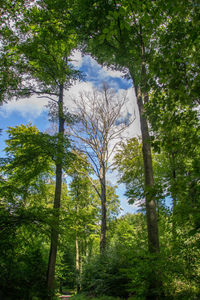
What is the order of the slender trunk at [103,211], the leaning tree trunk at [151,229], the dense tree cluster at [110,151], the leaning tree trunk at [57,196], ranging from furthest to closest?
the slender trunk at [103,211] → the leaning tree trunk at [57,196] → the leaning tree trunk at [151,229] → the dense tree cluster at [110,151]

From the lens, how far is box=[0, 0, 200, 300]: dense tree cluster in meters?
1.96

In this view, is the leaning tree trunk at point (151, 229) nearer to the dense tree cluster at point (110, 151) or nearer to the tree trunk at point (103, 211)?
the dense tree cluster at point (110, 151)

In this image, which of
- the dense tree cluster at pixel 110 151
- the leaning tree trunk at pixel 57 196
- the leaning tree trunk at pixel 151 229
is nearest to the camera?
the dense tree cluster at pixel 110 151

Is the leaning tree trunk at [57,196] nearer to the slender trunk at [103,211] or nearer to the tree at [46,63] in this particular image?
the tree at [46,63]

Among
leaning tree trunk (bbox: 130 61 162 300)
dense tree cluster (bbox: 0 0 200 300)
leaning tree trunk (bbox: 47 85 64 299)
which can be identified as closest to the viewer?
dense tree cluster (bbox: 0 0 200 300)

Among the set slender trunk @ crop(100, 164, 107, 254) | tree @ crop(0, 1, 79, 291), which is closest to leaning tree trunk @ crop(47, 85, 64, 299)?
tree @ crop(0, 1, 79, 291)

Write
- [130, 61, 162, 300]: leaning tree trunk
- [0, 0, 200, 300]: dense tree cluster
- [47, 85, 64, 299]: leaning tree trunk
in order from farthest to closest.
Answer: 1. [47, 85, 64, 299]: leaning tree trunk
2. [130, 61, 162, 300]: leaning tree trunk
3. [0, 0, 200, 300]: dense tree cluster

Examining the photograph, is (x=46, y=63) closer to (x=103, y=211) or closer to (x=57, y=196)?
(x=57, y=196)

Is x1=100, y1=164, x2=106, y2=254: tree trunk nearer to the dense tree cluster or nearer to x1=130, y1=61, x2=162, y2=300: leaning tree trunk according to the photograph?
the dense tree cluster

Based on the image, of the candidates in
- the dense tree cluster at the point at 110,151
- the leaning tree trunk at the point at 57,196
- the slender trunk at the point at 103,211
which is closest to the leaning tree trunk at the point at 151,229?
the dense tree cluster at the point at 110,151

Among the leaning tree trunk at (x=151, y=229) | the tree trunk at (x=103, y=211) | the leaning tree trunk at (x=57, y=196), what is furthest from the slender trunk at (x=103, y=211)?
the leaning tree trunk at (x=151, y=229)

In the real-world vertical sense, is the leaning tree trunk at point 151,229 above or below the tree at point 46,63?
below

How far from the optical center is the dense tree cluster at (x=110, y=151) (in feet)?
6.42

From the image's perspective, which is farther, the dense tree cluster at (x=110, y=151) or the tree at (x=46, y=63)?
the tree at (x=46, y=63)
